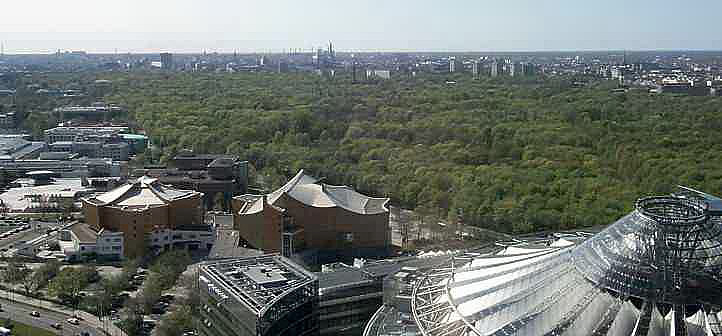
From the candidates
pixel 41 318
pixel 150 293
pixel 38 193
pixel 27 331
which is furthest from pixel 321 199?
pixel 38 193

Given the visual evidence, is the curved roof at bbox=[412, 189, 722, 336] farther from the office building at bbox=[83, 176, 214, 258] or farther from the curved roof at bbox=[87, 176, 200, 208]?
the curved roof at bbox=[87, 176, 200, 208]

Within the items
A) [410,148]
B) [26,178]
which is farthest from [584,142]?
[26,178]

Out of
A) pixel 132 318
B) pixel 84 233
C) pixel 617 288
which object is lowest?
pixel 132 318

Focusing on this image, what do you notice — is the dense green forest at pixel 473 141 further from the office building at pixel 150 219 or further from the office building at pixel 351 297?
the office building at pixel 351 297

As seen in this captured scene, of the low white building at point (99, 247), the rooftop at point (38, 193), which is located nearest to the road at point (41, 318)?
the low white building at point (99, 247)

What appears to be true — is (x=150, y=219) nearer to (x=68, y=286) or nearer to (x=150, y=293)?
(x=68, y=286)

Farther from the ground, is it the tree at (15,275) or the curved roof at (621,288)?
the curved roof at (621,288)

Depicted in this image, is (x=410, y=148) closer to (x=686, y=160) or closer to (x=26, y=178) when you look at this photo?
(x=686, y=160)

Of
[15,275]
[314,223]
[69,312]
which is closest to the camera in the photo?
[69,312]
